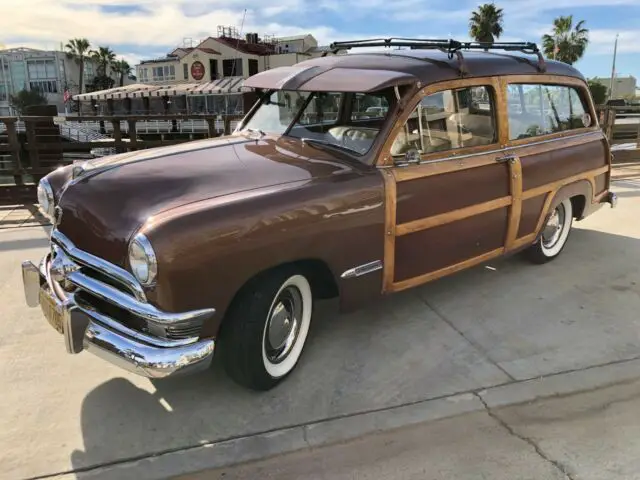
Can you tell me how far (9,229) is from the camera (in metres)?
6.27

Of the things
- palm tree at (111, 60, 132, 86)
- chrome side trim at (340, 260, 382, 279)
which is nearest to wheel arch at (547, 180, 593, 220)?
chrome side trim at (340, 260, 382, 279)

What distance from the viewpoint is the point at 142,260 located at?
249cm

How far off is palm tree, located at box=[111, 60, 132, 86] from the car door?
8109 cm

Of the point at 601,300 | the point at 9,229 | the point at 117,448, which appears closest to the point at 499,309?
the point at 601,300

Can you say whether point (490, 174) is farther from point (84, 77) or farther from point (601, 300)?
point (84, 77)

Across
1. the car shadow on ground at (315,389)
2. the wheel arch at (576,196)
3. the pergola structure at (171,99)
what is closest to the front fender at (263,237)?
the car shadow on ground at (315,389)

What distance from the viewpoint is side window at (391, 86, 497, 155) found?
11.9 feet

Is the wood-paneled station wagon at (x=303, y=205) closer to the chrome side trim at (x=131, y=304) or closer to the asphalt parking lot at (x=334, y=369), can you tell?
the chrome side trim at (x=131, y=304)

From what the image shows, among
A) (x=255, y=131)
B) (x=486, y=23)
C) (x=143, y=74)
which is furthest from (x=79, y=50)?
(x=255, y=131)

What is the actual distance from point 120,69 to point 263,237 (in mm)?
83075

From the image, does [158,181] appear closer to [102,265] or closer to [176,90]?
[102,265]

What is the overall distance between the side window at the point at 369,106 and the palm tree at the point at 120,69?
8074 centimetres

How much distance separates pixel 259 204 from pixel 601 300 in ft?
10.4

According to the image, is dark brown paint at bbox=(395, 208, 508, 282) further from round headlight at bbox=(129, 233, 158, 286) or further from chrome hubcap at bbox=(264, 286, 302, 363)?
round headlight at bbox=(129, 233, 158, 286)
